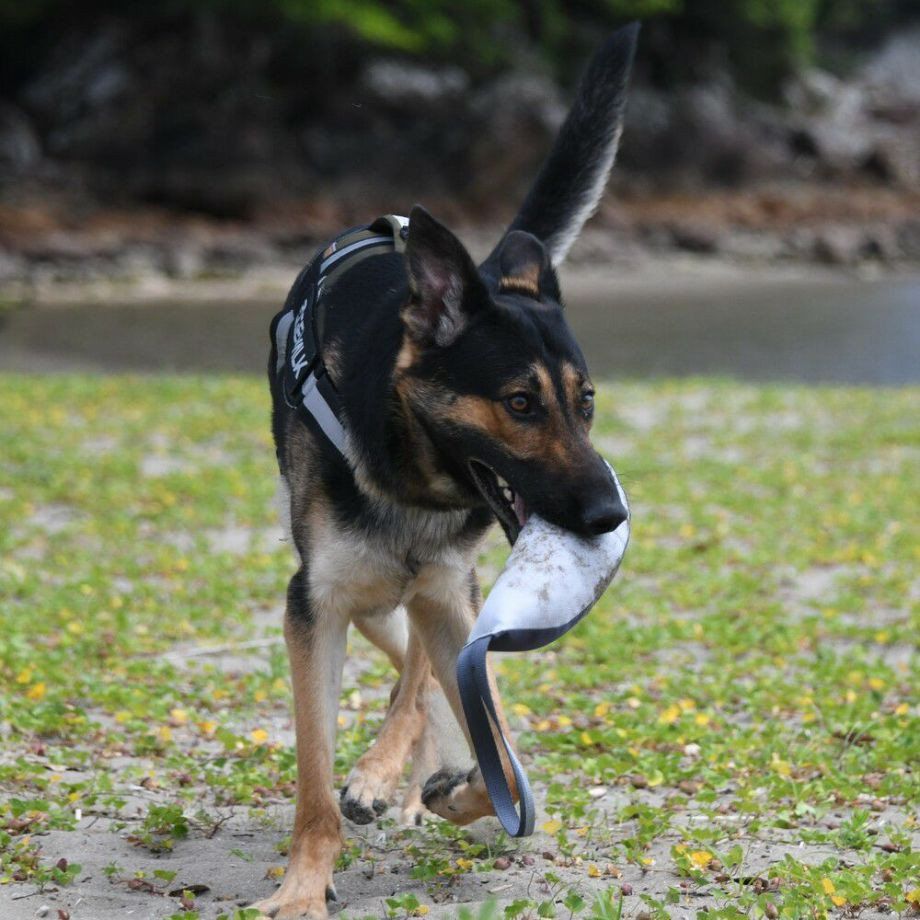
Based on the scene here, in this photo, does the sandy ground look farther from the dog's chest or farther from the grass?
the dog's chest

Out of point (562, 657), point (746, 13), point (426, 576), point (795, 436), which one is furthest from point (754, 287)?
point (426, 576)

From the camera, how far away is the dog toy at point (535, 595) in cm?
368

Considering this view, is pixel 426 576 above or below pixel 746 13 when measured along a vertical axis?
below

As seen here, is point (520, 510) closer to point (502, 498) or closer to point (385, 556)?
point (502, 498)

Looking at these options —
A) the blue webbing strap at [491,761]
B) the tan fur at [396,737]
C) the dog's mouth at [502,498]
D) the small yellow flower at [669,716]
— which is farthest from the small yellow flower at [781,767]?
the dog's mouth at [502,498]

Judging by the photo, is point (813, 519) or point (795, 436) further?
point (795, 436)

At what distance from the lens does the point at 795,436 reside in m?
13.6

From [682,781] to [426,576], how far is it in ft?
4.71

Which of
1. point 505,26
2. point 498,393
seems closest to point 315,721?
point 498,393

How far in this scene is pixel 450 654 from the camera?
461cm

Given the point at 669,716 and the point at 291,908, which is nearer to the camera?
the point at 291,908

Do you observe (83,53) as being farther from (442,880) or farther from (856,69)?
(442,880)

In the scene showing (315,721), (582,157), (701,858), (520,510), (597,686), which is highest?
(582,157)

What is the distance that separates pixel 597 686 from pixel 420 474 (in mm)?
2620
